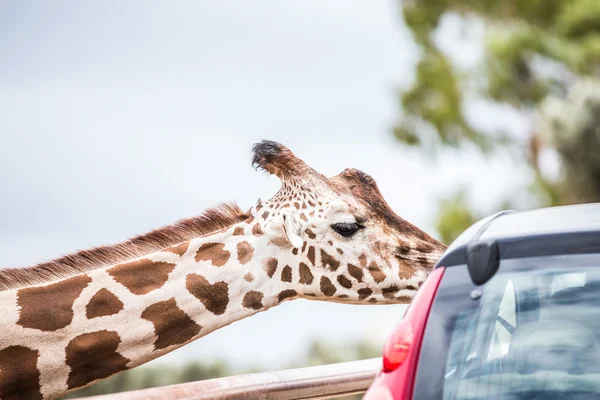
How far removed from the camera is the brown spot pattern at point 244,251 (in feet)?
15.3

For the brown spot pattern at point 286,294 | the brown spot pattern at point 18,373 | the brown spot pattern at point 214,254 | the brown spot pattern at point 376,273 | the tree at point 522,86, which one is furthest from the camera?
the tree at point 522,86

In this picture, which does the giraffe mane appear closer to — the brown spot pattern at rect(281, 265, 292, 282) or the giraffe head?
the giraffe head

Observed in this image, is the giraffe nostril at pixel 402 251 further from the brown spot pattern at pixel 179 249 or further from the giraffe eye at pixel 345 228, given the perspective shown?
the brown spot pattern at pixel 179 249

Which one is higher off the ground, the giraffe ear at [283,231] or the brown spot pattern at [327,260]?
the giraffe ear at [283,231]

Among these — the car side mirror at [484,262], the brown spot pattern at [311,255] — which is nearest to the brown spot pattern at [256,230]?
the brown spot pattern at [311,255]

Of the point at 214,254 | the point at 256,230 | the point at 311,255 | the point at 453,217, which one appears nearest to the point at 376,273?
the point at 311,255

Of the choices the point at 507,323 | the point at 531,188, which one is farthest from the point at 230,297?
the point at 531,188

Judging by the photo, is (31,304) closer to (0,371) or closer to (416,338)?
(0,371)

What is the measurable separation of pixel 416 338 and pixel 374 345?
497 inches

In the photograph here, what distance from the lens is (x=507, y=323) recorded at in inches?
111

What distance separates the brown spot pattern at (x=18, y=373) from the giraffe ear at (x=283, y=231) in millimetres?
1371

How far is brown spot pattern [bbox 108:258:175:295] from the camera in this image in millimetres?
4363

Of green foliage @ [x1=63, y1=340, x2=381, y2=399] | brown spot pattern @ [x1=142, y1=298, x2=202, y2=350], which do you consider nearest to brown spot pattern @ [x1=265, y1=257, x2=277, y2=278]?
brown spot pattern @ [x1=142, y1=298, x2=202, y2=350]

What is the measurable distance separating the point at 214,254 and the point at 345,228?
747mm
